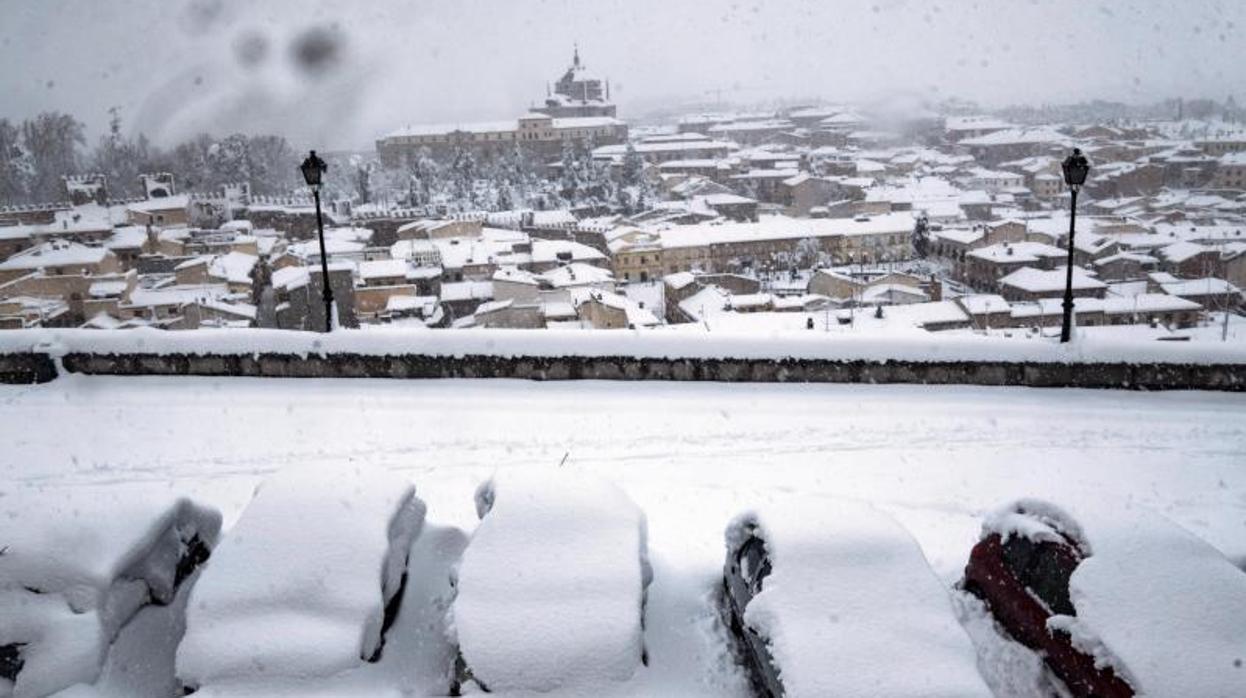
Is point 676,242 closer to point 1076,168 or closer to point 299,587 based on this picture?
point 1076,168

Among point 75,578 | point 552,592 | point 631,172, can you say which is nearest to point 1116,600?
point 552,592

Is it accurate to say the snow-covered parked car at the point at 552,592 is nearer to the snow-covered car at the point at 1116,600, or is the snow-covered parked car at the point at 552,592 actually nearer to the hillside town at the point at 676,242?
the snow-covered car at the point at 1116,600

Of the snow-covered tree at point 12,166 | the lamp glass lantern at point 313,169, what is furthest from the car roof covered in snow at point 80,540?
the snow-covered tree at point 12,166

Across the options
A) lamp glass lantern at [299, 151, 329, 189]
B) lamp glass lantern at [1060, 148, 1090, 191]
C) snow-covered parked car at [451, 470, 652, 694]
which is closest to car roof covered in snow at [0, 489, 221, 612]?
snow-covered parked car at [451, 470, 652, 694]

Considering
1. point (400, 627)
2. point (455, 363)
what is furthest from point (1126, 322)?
point (400, 627)

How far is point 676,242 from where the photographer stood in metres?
51.7

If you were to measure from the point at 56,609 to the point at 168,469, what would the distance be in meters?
4.24

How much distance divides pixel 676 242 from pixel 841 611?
159 ft

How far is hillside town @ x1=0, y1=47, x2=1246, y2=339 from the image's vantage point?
109 feet

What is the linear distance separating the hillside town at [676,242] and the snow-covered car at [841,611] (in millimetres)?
8466

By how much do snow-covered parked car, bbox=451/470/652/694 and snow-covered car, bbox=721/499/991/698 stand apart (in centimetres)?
62

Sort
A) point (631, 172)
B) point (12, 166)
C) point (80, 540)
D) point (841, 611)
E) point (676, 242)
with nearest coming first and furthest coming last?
point (841, 611)
point (80, 540)
point (676, 242)
point (12, 166)
point (631, 172)

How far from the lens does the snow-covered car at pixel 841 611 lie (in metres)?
3.52

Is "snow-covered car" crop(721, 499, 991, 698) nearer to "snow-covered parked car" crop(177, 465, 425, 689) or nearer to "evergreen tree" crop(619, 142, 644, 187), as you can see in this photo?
"snow-covered parked car" crop(177, 465, 425, 689)
